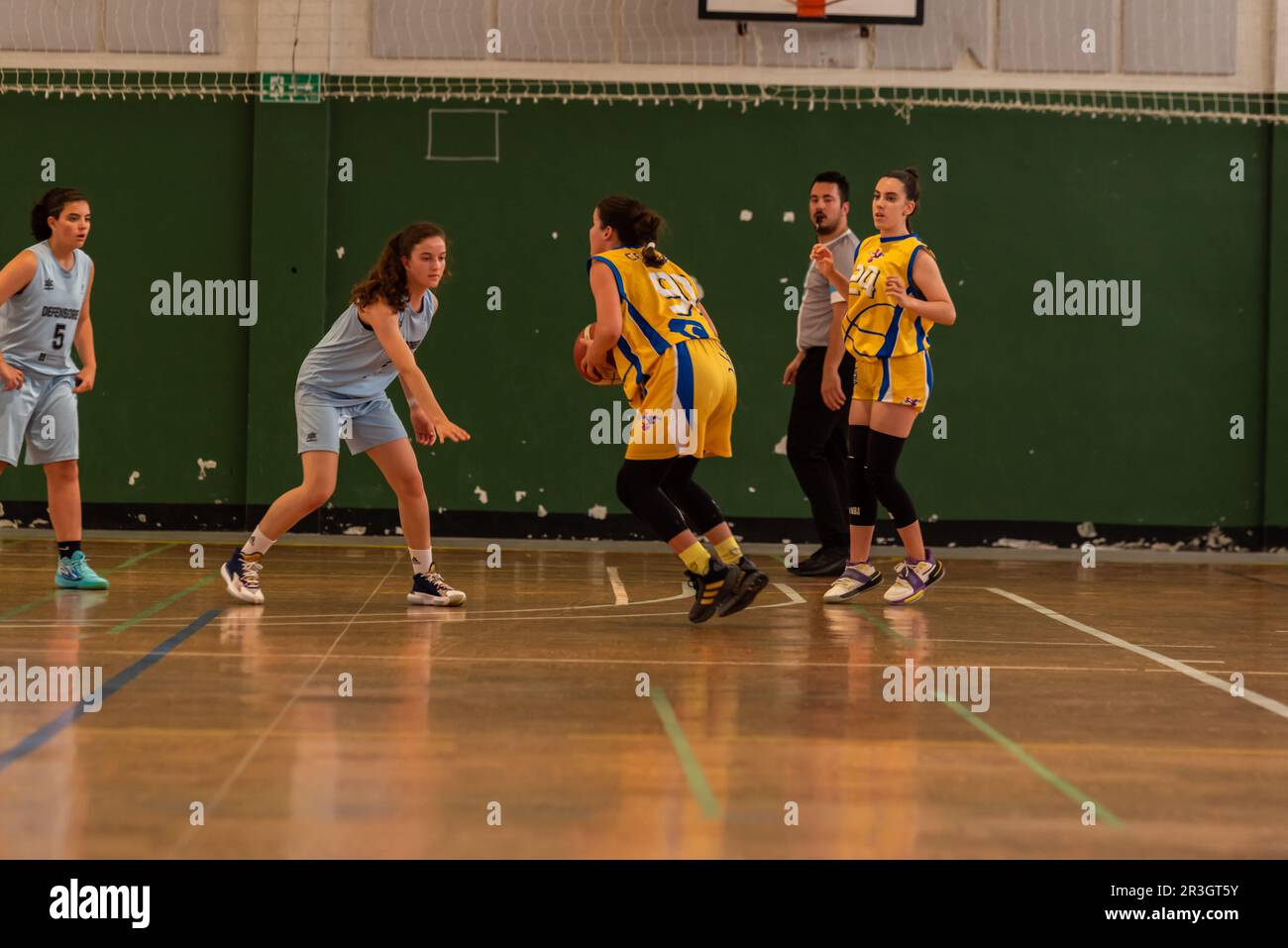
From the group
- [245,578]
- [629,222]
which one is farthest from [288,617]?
[629,222]

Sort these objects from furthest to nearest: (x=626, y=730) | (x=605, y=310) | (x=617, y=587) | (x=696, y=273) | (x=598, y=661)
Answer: (x=696, y=273)
(x=617, y=587)
(x=605, y=310)
(x=598, y=661)
(x=626, y=730)

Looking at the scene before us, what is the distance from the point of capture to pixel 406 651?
18.0 feet

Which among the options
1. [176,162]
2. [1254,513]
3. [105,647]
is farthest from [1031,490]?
[105,647]

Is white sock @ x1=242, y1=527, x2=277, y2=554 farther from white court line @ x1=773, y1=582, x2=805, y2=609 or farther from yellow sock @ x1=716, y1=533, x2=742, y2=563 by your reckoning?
white court line @ x1=773, y1=582, x2=805, y2=609

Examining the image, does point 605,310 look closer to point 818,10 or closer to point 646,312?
point 646,312

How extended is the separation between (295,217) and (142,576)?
12.2 ft

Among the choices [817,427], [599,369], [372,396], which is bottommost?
[817,427]

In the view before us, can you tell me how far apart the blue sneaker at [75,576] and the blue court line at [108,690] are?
98 centimetres

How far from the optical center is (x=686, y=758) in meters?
3.85

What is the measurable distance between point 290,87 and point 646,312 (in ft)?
18.5

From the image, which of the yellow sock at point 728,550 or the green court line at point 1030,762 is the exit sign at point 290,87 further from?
the green court line at point 1030,762

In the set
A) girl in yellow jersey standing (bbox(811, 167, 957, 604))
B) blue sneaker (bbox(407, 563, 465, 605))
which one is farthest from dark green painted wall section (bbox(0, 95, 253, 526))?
girl in yellow jersey standing (bbox(811, 167, 957, 604))

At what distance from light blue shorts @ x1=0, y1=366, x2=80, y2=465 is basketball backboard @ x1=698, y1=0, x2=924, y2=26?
5593 mm

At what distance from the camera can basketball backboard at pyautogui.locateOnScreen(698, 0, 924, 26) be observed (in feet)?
34.6
